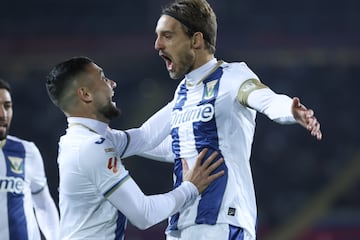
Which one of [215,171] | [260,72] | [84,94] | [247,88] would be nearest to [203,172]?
[215,171]

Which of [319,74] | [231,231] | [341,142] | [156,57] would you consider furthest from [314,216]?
[231,231]

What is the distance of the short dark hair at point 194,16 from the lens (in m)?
3.20

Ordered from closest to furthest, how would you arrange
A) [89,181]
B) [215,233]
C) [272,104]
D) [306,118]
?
[306,118] → [272,104] → [215,233] → [89,181]

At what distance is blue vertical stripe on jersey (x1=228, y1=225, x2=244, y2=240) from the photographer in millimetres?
3080

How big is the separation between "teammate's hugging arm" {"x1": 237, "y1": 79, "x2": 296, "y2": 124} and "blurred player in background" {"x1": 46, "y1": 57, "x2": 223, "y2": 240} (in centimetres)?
33

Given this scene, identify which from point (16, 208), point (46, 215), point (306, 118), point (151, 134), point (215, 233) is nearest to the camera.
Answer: point (306, 118)

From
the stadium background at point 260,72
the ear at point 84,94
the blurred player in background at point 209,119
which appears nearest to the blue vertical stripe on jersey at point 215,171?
the blurred player in background at point 209,119

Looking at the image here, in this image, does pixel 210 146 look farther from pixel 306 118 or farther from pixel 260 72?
pixel 260 72

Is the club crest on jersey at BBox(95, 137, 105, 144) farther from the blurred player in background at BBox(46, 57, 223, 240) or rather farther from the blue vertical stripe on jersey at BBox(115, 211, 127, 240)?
the blue vertical stripe on jersey at BBox(115, 211, 127, 240)

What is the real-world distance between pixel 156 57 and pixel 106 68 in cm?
79

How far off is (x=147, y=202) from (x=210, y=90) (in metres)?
0.55

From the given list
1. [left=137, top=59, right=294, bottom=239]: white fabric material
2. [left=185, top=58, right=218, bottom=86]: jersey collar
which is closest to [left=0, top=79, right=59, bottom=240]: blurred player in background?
[left=137, top=59, right=294, bottom=239]: white fabric material

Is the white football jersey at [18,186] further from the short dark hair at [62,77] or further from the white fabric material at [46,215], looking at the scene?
the short dark hair at [62,77]

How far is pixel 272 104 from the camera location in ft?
9.05
